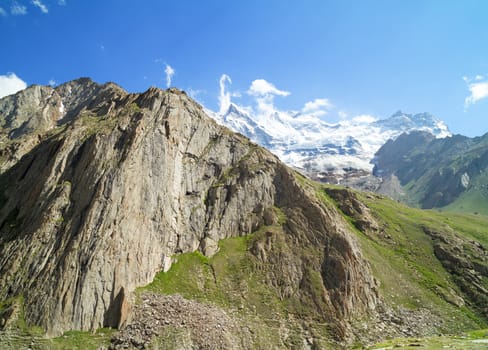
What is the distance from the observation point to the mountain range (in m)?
43.8

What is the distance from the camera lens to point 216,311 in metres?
49.3

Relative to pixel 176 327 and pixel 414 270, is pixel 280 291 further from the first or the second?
pixel 414 270

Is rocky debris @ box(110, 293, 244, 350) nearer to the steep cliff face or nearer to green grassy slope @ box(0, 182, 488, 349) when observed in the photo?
green grassy slope @ box(0, 182, 488, 349)

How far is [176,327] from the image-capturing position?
44.2 m

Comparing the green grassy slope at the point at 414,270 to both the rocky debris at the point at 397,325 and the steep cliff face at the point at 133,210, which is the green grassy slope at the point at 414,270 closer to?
the rocky debris at the point at 397,325

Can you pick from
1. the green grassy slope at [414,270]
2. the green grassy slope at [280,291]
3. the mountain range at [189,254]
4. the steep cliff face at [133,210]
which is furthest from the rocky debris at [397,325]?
the steep cliff face at [133,210]

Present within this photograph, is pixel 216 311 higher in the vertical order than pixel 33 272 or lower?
lower

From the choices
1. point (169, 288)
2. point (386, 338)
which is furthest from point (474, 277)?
point (169, 288)

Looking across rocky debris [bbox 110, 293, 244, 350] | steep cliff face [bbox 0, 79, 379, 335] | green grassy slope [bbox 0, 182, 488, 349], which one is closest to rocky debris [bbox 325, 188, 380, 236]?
green grassy slope [bbox 0, 182, 488, 349]

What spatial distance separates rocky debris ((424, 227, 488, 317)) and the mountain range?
356 millimetres

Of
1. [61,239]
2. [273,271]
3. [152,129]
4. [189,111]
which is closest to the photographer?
[61,239]

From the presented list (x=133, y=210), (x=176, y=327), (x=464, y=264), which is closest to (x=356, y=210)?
(x=464, y=264)

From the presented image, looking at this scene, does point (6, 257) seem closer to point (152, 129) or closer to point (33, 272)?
point (33, 272)

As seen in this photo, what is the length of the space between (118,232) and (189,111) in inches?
1712
